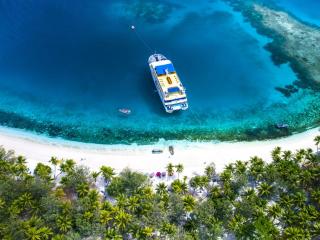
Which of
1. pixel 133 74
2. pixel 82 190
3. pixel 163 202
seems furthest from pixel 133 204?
pixel 133 74

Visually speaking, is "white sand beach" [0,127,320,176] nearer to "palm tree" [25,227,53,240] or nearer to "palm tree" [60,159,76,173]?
"palm tree" [60,159,76,173]

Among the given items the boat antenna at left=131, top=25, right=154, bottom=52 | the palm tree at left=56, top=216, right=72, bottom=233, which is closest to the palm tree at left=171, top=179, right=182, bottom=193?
the palm tree at left=56, top=216, right=72, bottom=233

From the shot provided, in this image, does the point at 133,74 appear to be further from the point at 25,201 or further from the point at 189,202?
the point at 25,201

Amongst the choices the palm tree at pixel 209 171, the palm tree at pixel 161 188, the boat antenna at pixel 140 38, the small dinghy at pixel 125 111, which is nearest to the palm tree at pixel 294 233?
the palm tree at pixel 209 171

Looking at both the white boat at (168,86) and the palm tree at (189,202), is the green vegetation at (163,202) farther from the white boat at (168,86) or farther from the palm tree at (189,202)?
the white boat at (168,86)

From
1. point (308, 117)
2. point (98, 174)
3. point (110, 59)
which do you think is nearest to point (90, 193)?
point (98, 174)

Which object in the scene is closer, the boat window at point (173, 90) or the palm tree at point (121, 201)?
the palm tree at point (121, 201)

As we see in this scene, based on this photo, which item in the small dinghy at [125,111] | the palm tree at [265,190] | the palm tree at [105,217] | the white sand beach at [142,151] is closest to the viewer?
the palm tree at [105,217]
